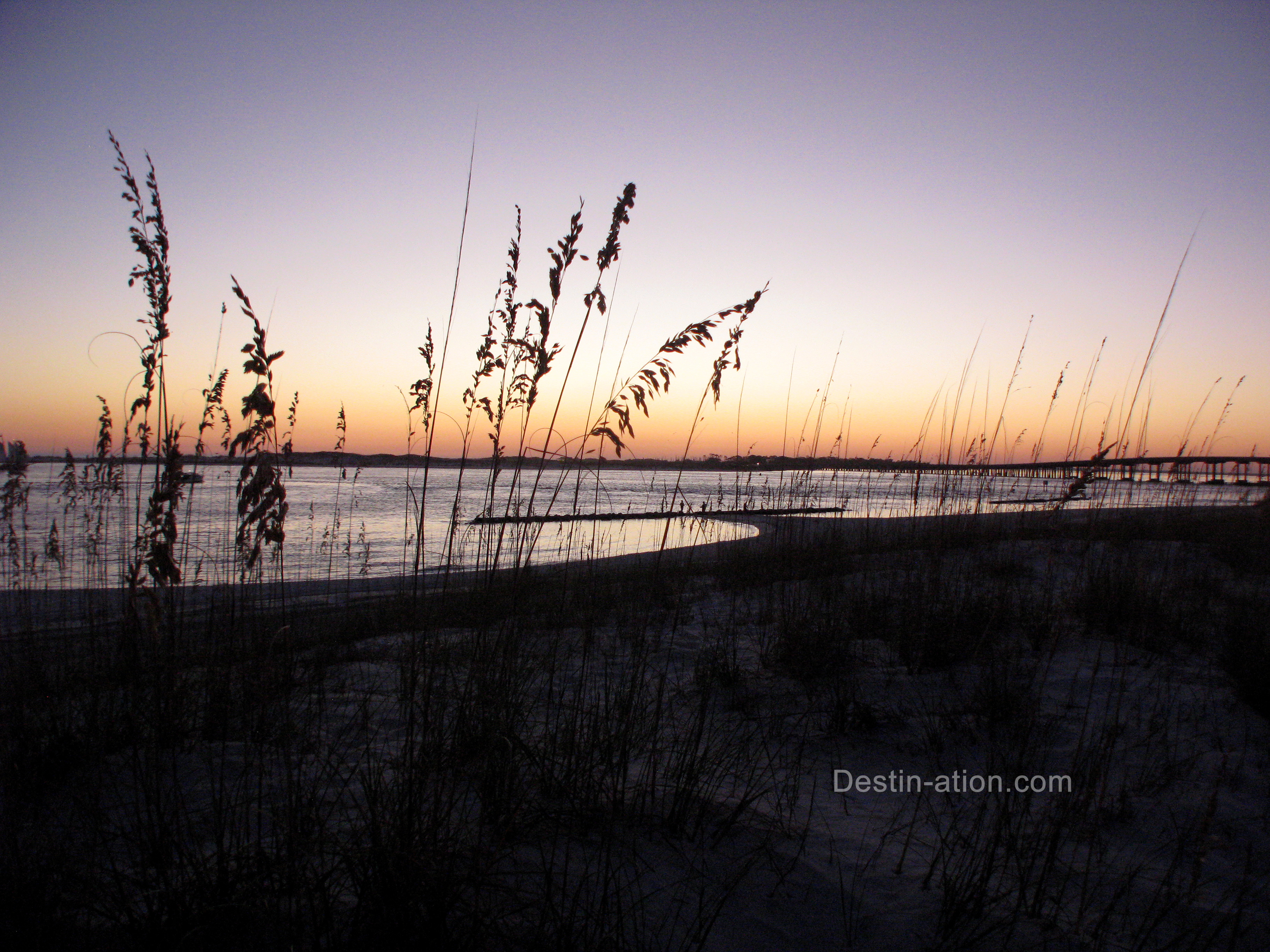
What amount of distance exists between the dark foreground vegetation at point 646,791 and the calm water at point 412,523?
28.4 inches

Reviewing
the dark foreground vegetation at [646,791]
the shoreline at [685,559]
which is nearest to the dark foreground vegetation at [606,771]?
the dark foreground vegetation at [646,791]

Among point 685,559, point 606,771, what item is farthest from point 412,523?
point 606,771

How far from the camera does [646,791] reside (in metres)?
2.17

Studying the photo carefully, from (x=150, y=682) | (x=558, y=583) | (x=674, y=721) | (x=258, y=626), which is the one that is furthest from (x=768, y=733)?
(x=258, y=626)

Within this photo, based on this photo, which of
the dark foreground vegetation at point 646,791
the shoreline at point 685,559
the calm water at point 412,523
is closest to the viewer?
the dark foreground vegetation at point 646,791

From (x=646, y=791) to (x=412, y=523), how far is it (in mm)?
16853

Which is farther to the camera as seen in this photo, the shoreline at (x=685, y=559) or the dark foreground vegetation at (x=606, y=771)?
the shoreline at (x=685, y=559)

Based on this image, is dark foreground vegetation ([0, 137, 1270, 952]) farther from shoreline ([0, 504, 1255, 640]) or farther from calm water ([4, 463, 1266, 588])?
shoreline ([0, 504, 1255, 640])

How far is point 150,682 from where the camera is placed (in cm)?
290

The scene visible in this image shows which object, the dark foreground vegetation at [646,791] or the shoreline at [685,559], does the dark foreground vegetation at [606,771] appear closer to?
the dark foreground vegetation at [646,791]

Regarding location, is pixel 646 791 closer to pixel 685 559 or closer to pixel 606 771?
pixel 606 771

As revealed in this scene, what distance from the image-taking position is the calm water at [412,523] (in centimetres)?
552

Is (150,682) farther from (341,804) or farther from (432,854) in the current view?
(432,854)

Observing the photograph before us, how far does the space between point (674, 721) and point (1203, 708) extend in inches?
105
